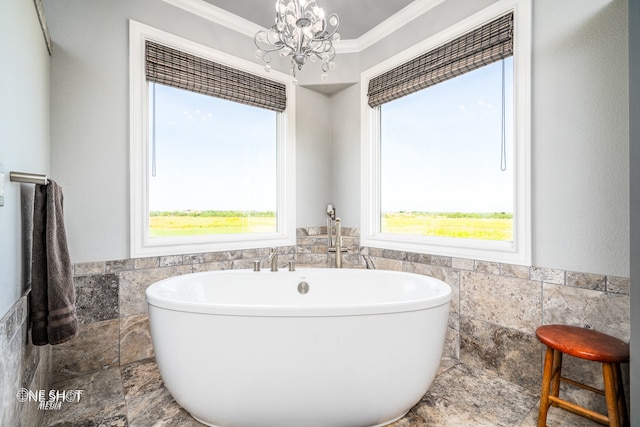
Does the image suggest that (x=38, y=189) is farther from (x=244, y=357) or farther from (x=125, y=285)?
(x=244, y=357)

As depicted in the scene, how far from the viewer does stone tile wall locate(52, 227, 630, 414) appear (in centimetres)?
167

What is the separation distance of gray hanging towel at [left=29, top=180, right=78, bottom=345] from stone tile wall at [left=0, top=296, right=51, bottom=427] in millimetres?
47

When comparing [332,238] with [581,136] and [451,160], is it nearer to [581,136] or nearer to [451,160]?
[451,160]

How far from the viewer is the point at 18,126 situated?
4.31 feet

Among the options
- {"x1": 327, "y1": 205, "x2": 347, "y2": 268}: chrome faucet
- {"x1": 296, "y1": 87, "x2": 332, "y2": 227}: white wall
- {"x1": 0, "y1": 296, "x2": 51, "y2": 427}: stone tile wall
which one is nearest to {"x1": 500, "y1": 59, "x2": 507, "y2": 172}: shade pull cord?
{"x1": 327, "y1": 205, "x2": 347, "y2": 268}: chrome faucet

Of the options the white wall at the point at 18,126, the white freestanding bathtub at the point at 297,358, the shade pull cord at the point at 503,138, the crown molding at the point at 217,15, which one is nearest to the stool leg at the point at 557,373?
the white freestanding bathtub at the point at 297,358

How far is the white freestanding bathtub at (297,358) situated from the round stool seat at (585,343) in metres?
0.50

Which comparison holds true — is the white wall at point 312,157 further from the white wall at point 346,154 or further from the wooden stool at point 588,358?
the wooden stool at point 588,358

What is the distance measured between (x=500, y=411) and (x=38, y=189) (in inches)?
99.4

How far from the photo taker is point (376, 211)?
9.80 ft

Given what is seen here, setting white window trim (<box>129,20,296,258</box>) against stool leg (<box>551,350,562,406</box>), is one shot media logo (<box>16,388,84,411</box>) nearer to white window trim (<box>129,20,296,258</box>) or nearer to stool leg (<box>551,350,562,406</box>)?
white window trim (<box>129,20,296,258</box>)

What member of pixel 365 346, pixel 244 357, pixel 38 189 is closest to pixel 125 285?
pixel 38 189

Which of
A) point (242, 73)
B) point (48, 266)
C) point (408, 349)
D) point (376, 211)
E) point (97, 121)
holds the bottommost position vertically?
point (408, 349)

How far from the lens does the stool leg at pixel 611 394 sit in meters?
1.37
